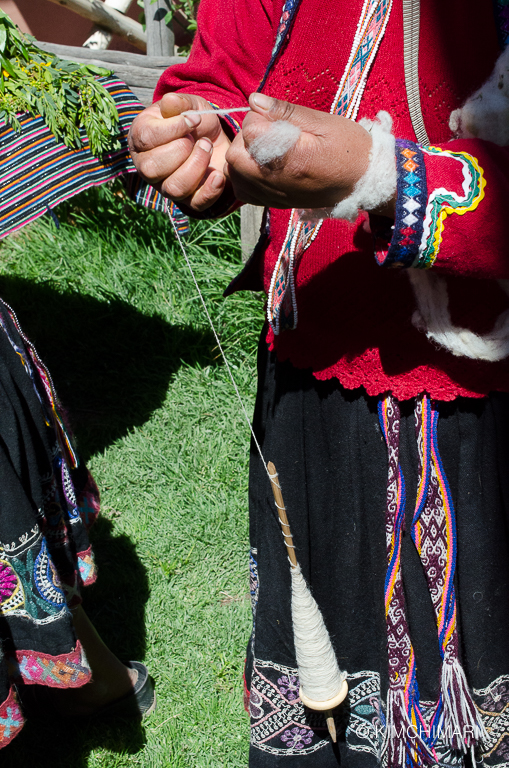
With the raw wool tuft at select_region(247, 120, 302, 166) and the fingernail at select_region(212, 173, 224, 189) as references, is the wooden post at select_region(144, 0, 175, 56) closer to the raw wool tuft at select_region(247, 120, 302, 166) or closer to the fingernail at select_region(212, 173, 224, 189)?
the fingernail at select_region(212, 173, 224, 189)

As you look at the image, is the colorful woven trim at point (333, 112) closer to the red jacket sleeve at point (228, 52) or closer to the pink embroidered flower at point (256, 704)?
the red jacket sleeve at point (228, 52)

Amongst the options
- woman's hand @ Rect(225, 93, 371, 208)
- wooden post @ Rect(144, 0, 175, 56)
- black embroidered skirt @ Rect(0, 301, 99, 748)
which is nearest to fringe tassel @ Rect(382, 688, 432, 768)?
black embroidered skirt @ Rect(0, 301, 99, 748)

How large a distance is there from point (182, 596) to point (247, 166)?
6.38 feet

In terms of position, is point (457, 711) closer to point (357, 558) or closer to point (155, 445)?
point (357, 558)

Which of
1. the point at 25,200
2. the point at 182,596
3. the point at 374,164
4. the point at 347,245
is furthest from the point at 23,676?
the point at 25,200

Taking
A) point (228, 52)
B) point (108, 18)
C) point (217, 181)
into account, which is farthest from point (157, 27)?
point (217, 181)

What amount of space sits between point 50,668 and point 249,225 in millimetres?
2431

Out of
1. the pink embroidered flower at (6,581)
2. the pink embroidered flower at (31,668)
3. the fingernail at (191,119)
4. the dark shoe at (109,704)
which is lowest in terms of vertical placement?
the dark shoe at (109,704)

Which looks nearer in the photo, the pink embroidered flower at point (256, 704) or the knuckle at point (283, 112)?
the knuckle at point (283, 112)

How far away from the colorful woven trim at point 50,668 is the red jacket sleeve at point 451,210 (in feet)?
3.90

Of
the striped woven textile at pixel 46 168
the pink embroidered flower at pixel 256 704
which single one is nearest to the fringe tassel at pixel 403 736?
the pink embroidered flower at pixel 256 704

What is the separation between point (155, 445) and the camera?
3096 mm

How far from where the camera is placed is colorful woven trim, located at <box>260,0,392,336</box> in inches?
36.2

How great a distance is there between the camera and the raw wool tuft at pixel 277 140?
751 mm
